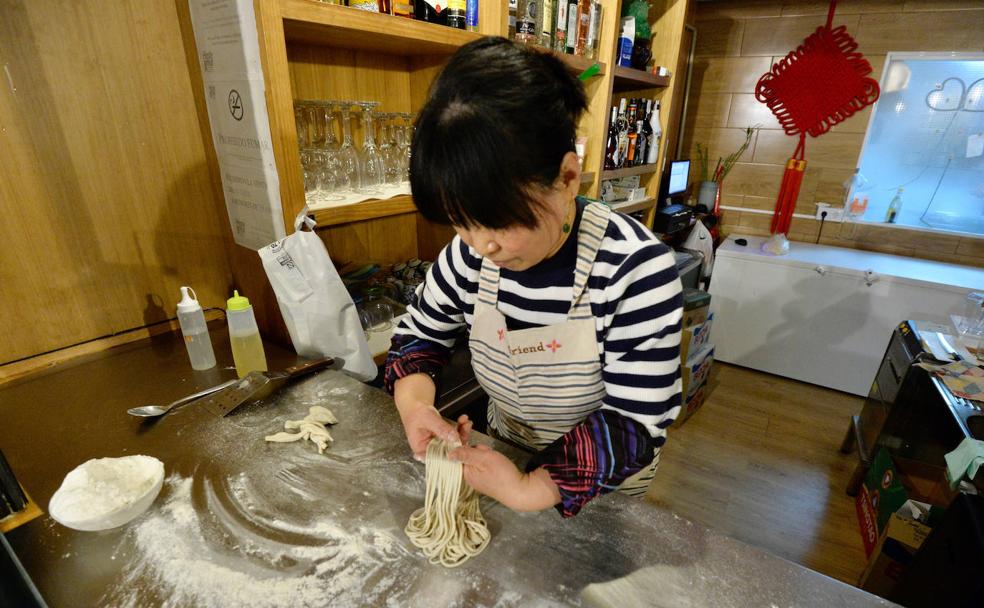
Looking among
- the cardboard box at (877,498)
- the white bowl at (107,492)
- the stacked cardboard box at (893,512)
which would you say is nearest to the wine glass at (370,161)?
the white bowl at (107,492)

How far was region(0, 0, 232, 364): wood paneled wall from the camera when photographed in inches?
40.1

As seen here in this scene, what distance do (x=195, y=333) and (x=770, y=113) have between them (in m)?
3.54

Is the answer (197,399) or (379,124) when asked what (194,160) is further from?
(197,399)

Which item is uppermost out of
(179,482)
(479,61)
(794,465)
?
(479,61)

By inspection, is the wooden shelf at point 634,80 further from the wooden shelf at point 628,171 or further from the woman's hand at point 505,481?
the woman's hand at point 505,481

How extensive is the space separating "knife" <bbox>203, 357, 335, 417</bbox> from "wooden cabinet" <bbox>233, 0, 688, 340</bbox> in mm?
352

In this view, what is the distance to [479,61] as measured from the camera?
58cm

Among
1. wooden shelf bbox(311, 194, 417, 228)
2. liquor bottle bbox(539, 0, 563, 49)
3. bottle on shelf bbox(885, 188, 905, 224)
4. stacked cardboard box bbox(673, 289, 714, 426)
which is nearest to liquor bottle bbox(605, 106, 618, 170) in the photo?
liquor bottle bbox(539, 0, 563, 49)

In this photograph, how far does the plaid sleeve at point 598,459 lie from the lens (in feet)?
2.24

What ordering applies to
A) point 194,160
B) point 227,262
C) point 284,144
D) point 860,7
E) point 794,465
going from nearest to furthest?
1. point 284,144
2. point 194,160
3. point 227,262
4. point 794,465
5. point 860,7

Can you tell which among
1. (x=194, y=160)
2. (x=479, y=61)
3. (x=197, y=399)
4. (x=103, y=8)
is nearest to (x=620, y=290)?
(x=479, y=61)

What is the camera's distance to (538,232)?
66 centimetres

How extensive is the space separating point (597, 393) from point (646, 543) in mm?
256

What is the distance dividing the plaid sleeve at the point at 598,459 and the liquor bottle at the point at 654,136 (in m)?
2.09
